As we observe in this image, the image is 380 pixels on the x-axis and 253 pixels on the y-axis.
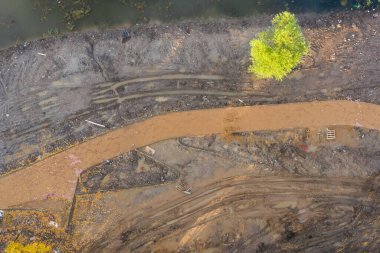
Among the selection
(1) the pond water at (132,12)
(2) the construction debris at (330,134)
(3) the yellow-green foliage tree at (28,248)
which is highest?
(1) the pond water at (132,12)

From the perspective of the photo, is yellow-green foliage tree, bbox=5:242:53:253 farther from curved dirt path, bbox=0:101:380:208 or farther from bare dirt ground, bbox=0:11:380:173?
bare dirt ground, bbox=0:11:380:173

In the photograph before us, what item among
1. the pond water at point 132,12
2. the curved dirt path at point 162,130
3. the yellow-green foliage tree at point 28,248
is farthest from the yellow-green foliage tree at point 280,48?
Result: the yellow-green foliage tree at point 28,248

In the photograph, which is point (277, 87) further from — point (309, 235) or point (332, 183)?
point (309, 235)

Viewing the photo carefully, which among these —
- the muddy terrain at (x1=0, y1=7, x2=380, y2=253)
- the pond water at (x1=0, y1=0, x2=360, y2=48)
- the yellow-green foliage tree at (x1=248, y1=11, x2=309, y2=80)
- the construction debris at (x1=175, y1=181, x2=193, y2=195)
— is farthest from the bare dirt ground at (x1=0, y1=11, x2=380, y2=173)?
the construction debris at (x1=175, y1=181, x2=193, y2=195)

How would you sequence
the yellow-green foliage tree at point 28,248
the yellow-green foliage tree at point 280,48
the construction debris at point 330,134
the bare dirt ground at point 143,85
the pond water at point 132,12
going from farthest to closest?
the pond water at point 132,12
the bare dirt ground at point 143,85
the construction debris at point 330,134
the yellow-green foliage tree at point 28,248
the yellow-green foliage tree at point 280,48

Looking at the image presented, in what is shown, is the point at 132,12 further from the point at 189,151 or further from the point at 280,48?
the point at 280,48

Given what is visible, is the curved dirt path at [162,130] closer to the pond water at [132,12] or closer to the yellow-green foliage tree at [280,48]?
the yellow-green foliage tree at [280,48]

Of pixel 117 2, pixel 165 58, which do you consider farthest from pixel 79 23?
pixel 165 58
